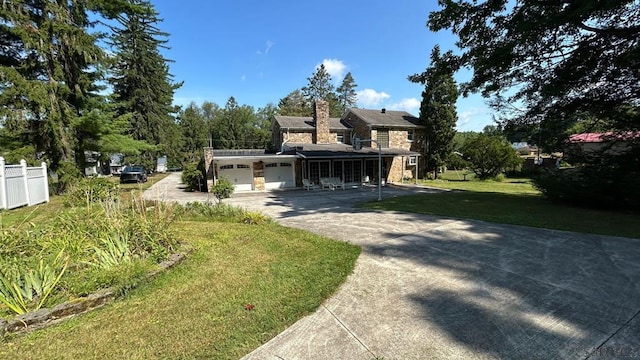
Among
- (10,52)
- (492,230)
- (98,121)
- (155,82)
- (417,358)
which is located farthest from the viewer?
(155,82)

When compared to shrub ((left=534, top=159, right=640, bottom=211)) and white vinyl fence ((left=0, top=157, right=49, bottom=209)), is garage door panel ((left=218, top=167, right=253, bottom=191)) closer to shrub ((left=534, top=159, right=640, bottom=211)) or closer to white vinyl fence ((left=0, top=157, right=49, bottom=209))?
white vinyl fence ((left=0, top=157, right=49, bottom=209))

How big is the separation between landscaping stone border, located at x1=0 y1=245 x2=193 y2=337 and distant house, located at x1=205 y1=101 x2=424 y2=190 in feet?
45.0

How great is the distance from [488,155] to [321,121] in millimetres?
14927

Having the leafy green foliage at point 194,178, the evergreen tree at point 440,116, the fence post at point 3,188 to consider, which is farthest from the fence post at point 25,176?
the evergreen tree at point 440,116

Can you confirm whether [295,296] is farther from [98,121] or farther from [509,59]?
[98,121]

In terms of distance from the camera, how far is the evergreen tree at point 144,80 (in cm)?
2939

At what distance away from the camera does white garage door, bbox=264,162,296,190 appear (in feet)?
61.6

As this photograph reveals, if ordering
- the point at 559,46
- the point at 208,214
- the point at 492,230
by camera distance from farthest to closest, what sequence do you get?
the point at 559,46, the point at 208,214, the point at 492,230

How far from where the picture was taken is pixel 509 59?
10.4 m

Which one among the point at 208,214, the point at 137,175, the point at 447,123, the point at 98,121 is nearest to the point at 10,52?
the point at 98,121

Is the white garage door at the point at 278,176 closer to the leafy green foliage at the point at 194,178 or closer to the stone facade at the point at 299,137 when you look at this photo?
the leafy green foliage at the point at 194,178

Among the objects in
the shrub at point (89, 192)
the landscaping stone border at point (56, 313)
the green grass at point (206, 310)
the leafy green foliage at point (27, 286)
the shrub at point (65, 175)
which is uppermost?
the shrub at point (65, 175)

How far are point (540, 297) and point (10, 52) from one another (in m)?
21.4

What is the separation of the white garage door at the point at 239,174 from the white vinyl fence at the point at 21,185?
26.0 feet
